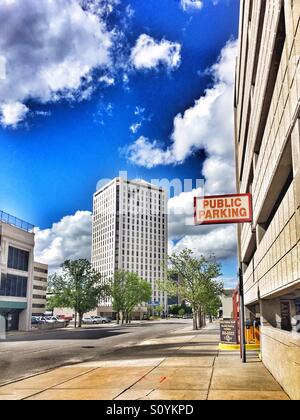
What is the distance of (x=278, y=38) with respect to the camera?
1186cm

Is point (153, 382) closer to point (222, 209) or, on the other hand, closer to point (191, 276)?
point (222, 209)

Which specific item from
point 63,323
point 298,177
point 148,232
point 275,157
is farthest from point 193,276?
point 298,177

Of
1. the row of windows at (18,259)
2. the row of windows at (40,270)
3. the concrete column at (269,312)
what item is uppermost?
the row of windows at (40,270)

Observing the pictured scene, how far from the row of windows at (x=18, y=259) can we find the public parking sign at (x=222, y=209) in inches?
849

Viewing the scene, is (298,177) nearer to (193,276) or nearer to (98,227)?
(98,227)

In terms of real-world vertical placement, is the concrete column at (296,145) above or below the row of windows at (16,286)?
above

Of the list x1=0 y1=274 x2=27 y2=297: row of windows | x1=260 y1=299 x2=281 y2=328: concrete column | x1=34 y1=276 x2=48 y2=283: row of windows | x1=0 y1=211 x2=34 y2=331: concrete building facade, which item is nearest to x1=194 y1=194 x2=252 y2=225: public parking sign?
x1=260 y1=299 x2=281 y2=328: concrete column

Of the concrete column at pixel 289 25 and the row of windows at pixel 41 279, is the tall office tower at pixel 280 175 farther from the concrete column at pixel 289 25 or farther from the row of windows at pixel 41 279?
the row of windows at pixel 41 279

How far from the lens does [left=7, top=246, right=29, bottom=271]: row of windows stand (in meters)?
35.4

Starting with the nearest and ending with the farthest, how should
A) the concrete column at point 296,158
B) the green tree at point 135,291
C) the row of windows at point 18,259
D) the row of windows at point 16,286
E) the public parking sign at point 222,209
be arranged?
the concrete column at point 296,158, the public parking sign at point 222,209, the row of windows at point 18,259, the row of windows at point 16,286, the green tree at point 135,291

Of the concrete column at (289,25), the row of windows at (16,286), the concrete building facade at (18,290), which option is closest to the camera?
the concrete column at (289,25)

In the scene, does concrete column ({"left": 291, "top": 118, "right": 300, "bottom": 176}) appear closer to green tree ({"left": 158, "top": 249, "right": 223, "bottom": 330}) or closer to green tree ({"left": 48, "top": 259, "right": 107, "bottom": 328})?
green tree ({"left": 158, "top": 249, "right": 223, "bottom": 330})

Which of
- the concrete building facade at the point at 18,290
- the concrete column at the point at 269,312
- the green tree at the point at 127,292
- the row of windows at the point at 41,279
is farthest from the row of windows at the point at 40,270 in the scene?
the concrete column at the point at 269,312

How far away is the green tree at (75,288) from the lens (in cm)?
6097
